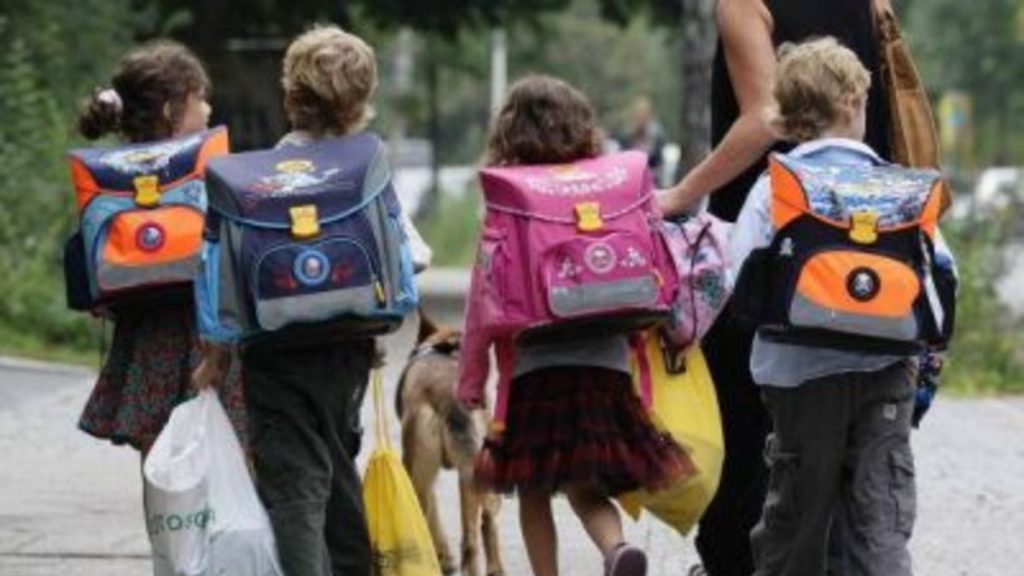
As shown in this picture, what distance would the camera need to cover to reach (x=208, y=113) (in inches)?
285

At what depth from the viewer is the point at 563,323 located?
6.36 m

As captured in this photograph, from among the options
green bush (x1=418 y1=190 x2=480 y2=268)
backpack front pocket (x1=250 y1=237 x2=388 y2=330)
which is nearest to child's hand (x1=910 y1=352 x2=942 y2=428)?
backpack front pocket (x1=250 y1=237 x2=388 y2=330)

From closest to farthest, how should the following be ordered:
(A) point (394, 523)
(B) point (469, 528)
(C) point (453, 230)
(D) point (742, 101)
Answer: (D) point (742, 101) < (A) point (394, 523) < (B) point (469, 528) < (C) point (453, 230)

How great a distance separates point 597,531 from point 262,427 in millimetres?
1009

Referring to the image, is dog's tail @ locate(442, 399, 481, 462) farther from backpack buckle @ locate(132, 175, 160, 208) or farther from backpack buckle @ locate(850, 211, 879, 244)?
backpack buckle @ locate(850, 211, 879, 244)

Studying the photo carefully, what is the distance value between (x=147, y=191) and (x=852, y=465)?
220 centimetres

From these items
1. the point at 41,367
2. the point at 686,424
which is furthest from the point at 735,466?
the point at 41,367

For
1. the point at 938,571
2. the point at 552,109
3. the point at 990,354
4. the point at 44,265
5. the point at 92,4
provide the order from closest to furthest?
the point at 552,109 < the point at 938,571 < the point at 990,354 < the point at 44,265 < the point at 92,4

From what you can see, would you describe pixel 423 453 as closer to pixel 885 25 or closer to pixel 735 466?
pixel 735 466

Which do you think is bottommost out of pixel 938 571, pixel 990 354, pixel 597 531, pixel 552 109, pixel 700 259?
pixel 990 354

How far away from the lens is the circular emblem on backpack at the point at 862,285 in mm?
6000

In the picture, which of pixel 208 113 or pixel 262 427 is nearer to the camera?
pixel 262 427

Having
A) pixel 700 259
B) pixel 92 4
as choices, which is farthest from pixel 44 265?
pixel 700 259

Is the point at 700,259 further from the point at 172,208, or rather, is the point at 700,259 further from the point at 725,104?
the point at 172,208
